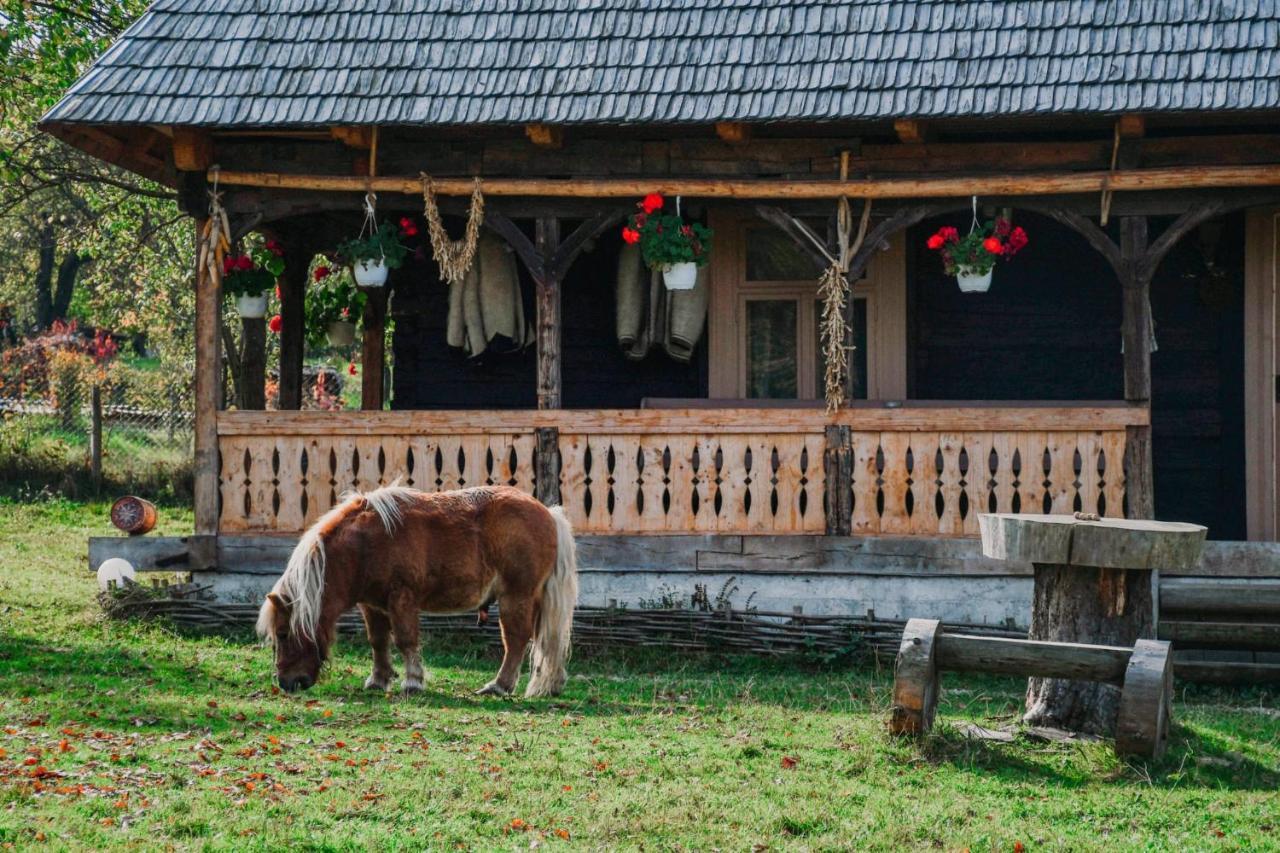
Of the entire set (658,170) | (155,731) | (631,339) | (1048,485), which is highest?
(658,170)

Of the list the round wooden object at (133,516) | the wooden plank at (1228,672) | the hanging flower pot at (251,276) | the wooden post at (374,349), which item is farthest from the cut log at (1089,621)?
the round wooden object at (133,516)

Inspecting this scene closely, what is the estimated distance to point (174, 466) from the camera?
21.3 metres

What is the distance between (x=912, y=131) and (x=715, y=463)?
9.32ft

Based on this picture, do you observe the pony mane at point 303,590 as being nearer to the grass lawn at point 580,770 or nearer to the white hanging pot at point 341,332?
the grass lawn at point 580,770

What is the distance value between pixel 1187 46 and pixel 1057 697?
17.8 ft

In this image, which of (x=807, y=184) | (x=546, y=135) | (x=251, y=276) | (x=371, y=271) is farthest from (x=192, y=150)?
(x=807, y=184)

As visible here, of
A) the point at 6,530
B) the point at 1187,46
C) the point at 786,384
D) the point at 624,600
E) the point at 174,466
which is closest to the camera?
the point at 1187,46

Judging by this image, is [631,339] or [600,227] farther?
[631,339]

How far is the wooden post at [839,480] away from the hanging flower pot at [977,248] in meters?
1.47

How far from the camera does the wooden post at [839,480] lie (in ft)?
39.9

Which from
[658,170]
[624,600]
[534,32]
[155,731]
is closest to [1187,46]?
[658,170]

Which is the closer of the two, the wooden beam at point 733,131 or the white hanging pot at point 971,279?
the wooden beam at point 733,131

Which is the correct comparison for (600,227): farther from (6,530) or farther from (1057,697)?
(6,530)

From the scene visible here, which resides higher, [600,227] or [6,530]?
[600,227]
